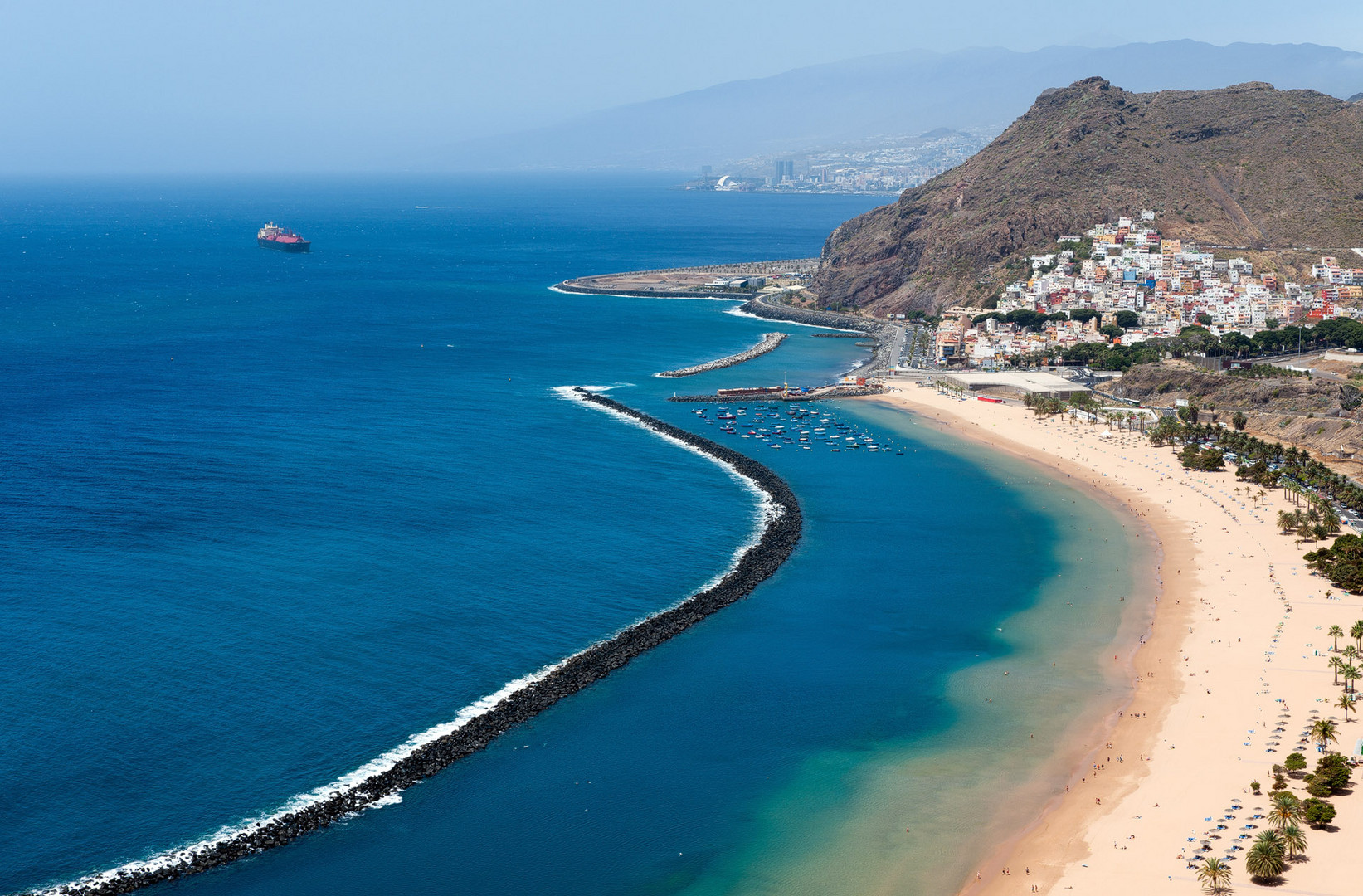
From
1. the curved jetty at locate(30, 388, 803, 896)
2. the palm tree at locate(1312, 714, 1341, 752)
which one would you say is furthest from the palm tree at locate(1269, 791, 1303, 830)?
the curved jetty at locate(30, 388, 803, 896)

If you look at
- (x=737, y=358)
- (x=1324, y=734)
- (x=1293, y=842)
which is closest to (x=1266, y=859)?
(x=1293, y=842)

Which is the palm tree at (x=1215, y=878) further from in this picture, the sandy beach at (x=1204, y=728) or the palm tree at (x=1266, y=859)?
the palm tree at (x=1266, y=859)

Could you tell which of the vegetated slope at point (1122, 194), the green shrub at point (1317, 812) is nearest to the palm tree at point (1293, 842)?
the green shrub at point (1317, 812)

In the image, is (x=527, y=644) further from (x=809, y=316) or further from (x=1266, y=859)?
(x=809, y=316)

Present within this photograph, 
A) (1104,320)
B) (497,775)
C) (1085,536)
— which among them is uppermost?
(1104,320)

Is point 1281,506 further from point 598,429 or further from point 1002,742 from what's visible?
point 598,429

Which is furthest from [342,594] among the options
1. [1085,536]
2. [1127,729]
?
[1085,536]
